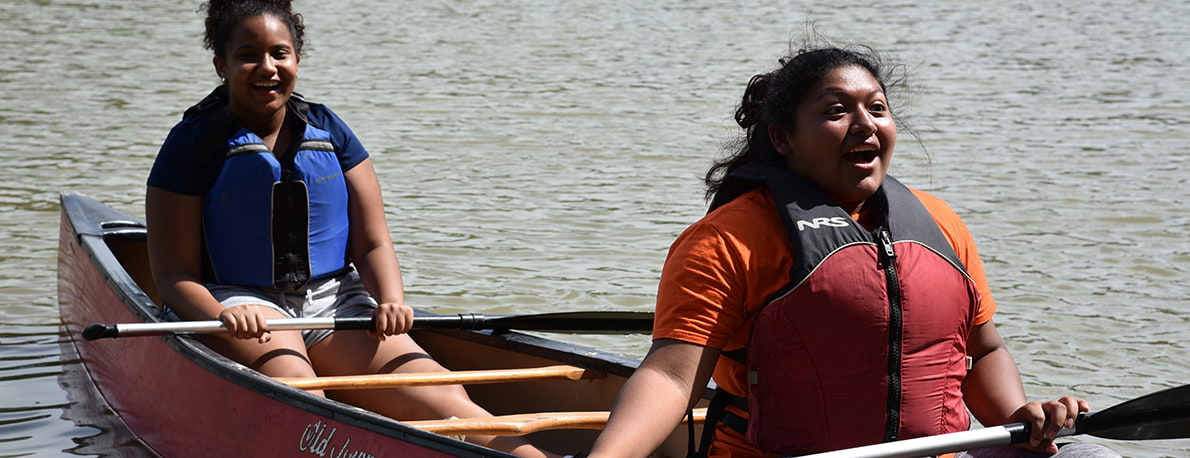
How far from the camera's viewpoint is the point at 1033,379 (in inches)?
217

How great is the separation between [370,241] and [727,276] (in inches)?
74.6

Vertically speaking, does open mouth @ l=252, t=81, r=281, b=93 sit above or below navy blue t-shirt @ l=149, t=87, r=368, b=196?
above

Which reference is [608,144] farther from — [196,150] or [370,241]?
[196,150]

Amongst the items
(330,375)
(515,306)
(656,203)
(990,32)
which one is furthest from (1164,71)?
(330,375)

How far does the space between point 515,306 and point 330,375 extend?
89.7 inches

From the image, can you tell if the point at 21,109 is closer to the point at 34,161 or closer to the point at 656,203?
the point at 34,161

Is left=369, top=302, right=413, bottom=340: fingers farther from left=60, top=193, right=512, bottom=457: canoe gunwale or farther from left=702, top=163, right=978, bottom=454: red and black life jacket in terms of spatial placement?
left=702, top=163, right=978, bottom=454: red and black life jacket

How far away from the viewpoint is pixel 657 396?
2576 mm

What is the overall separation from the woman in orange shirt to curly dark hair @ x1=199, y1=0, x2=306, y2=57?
73.7 inches

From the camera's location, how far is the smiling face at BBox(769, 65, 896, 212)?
266 cm

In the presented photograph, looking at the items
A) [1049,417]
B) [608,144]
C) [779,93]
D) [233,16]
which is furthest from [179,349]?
[608,144]

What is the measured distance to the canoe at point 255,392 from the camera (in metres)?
3.51

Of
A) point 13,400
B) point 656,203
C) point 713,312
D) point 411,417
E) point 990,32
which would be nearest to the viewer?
point 713,312

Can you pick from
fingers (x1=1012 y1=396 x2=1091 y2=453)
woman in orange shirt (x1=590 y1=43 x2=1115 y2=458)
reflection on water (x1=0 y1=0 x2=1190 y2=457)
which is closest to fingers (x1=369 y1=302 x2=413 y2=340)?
reflection on water (x1=0 y1=0 x2=1190 y2=457)
